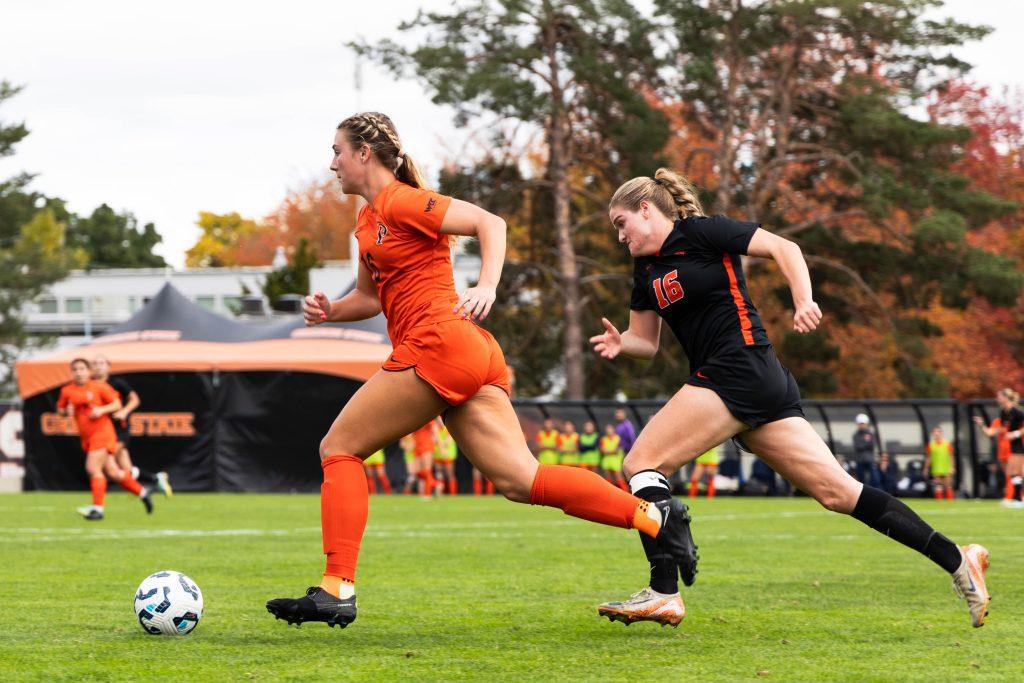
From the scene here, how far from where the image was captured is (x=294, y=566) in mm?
10539

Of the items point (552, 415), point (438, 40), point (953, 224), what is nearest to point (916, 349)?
point (953, 224)

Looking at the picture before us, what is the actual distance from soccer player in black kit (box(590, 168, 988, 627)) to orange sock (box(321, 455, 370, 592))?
1098mm

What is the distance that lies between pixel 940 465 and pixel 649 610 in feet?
76.1

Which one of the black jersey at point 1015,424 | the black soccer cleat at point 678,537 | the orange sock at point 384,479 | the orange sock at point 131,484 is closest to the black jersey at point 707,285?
the black soccer cleat at point 678,537

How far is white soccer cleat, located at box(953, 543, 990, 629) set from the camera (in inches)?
248

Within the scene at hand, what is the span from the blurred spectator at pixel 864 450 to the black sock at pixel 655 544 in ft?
73.9

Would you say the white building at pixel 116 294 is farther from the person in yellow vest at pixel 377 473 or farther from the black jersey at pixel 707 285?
the black jersey at pixel 707 285

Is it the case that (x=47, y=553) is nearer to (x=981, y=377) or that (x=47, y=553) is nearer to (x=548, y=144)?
(x=548, y=144)

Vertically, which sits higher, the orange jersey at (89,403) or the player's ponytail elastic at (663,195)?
the player's ponytail elastic at (663,195)

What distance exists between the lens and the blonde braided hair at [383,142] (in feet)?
20.7

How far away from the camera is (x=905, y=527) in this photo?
252 inches

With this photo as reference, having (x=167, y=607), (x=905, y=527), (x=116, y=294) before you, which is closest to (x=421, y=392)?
(x=167, y=607)

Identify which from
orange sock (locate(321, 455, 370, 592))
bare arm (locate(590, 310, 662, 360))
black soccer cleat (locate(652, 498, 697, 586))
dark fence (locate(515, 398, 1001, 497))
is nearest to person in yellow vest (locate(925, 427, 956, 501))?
dark fence (locate(515, 398, 1001, 497))

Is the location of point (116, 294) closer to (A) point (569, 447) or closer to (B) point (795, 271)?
(A) point (569, 447)
